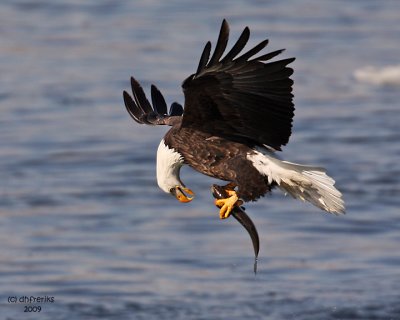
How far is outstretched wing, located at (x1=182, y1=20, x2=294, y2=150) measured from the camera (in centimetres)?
671

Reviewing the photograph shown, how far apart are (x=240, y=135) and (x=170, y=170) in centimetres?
42

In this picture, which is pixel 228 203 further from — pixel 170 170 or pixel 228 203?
pixel 170 170

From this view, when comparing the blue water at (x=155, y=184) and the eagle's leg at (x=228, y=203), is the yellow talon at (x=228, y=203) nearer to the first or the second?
the eagle's leg at (x=228, y=203)

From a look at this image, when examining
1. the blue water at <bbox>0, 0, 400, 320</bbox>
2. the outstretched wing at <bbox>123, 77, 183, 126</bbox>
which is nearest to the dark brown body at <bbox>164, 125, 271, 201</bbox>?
the outstretched wing at <bbox>123, 77, 183, 126</bbox>

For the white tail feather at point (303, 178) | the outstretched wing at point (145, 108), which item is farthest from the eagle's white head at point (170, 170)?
the outstretched wing at point (145, 108)

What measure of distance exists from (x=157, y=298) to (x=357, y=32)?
920 cm

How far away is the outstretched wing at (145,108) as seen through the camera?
27.0ft

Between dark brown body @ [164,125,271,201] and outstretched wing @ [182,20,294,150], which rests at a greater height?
outstretched wing @ [182,20,294,150]

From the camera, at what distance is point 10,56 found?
17172 millimetres

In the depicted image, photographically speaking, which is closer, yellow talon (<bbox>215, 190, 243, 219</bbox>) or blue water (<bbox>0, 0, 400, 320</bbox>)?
yellow talon (<bbox>215, 190, 243, 219</bbox>)

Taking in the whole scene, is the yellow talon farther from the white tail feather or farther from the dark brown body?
the white tail feather

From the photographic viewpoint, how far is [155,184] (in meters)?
12.8

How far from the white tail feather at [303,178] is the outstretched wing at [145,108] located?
117 centimetres

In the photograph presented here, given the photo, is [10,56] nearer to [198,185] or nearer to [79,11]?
[79,11]
